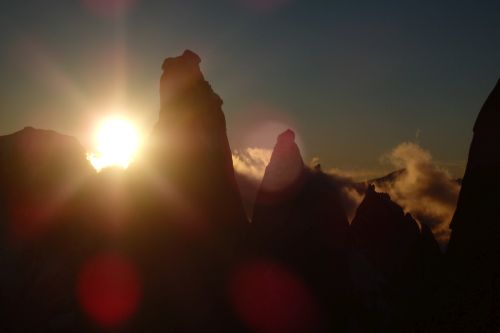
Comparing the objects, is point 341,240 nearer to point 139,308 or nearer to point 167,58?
point 139,308

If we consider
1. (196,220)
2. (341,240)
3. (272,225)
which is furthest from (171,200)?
(341,240)

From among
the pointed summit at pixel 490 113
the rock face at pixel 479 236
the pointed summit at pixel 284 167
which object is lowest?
the rock face at pixel 479 236

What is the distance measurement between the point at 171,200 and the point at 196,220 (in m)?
5.54

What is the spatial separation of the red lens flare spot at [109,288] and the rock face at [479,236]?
53241 mm

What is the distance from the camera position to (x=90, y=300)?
75812 millimetres

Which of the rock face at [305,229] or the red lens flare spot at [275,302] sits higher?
the rock face at [305,229]

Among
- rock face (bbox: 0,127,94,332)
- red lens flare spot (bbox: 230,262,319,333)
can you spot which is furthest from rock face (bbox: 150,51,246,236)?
rock face (bbox: 0,127,94,332)

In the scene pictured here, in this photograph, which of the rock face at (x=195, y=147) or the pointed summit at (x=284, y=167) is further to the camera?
the rock face at (x=195, y=147)

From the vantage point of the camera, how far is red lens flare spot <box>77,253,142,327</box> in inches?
2933

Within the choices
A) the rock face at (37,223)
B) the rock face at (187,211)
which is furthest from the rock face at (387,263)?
the rock face at (37,223)

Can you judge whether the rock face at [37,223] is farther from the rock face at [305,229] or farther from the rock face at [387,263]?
the rock face at [387,263]

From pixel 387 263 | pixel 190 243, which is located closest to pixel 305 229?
pixel 190 243

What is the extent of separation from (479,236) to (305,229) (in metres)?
42.9

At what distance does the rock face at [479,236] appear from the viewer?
2380 cm
